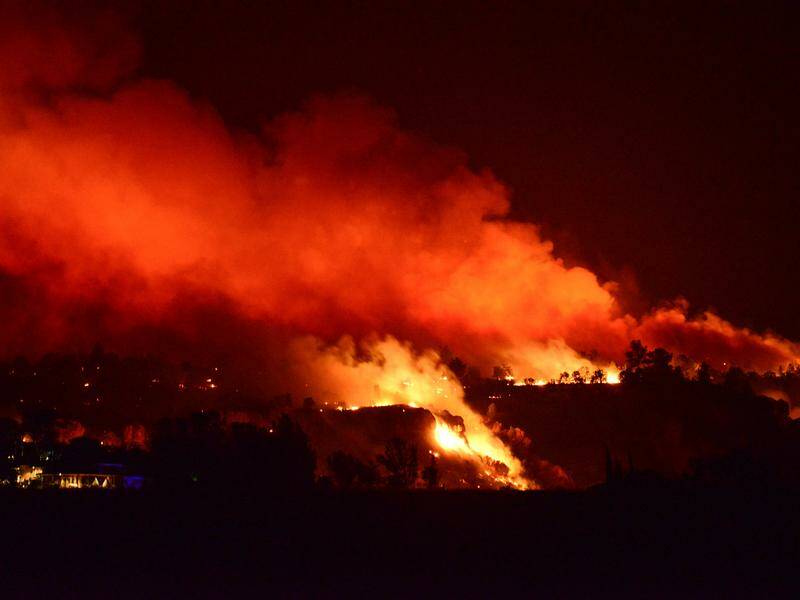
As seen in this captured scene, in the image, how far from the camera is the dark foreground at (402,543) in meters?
14.3

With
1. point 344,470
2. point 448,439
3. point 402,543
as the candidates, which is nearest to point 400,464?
point 344,470

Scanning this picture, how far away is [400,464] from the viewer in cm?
6044

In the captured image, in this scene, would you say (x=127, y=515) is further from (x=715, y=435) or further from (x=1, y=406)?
(x=1, y=406)

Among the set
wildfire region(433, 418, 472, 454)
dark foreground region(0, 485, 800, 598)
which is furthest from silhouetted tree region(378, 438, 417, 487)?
dark foreground region(0, 485, 800, 598)

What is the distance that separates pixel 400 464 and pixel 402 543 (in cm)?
4564

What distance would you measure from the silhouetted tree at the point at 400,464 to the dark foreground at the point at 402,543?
35185 mm

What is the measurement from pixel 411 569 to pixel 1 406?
108 m

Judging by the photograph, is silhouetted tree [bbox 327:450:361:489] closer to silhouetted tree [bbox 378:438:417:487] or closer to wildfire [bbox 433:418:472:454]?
silhouetted tree [bbox 378:438:417:487]

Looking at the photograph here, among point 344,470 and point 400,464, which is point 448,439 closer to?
point 400,464

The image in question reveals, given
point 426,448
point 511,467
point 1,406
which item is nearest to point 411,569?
point 426,448

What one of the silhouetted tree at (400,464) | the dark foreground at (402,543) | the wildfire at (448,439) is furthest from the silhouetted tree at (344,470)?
the dark foreground at (402,543)

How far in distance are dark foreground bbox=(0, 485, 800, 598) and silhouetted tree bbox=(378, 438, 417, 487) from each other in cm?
3518

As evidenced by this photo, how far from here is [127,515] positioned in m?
16.2

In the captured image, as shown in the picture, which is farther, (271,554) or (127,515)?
(127,515)
